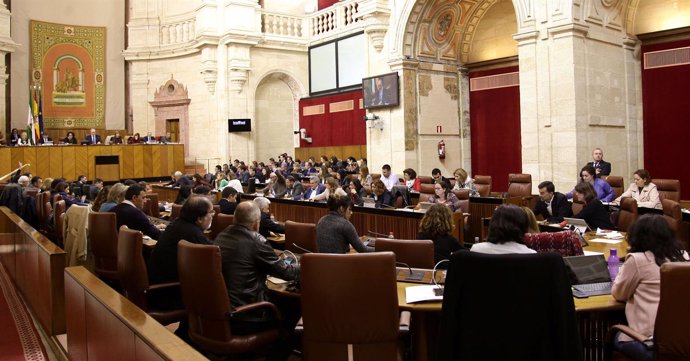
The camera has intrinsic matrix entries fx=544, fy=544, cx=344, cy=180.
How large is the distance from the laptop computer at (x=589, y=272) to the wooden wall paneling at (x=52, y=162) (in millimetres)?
15624

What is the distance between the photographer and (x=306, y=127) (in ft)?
61.9

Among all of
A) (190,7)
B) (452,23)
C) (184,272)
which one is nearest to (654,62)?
(452,23)

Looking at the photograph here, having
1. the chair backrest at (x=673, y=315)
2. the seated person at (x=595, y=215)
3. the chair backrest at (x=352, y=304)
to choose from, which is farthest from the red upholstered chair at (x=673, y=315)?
the seated person at (x=595, y=215)

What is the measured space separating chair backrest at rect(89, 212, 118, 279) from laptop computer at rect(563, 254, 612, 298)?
373 cm

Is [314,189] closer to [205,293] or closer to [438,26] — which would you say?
[438,26]

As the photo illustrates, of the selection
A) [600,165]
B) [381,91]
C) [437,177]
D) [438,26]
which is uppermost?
[438,26]

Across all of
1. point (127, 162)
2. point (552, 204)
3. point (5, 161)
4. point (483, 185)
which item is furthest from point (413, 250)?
point (127, 162)

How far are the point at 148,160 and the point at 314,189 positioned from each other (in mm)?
9359

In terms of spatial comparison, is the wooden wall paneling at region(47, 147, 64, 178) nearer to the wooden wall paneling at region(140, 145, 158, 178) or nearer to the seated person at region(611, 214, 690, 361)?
the wooden wall paneling at region(140, 145, 158, 178)

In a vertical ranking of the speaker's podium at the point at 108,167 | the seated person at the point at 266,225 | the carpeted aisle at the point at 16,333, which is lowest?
the carpeted aisle at the point at 16,333

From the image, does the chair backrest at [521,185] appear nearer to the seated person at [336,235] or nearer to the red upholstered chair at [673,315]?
the seated person at [336,235]

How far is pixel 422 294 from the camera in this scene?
9.52ft

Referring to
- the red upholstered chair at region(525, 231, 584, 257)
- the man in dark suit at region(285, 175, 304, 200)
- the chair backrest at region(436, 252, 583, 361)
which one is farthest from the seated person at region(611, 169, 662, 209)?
the chair backrest at region(436, 252, 583, 361)

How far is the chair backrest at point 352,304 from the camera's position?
2566 millimetres
